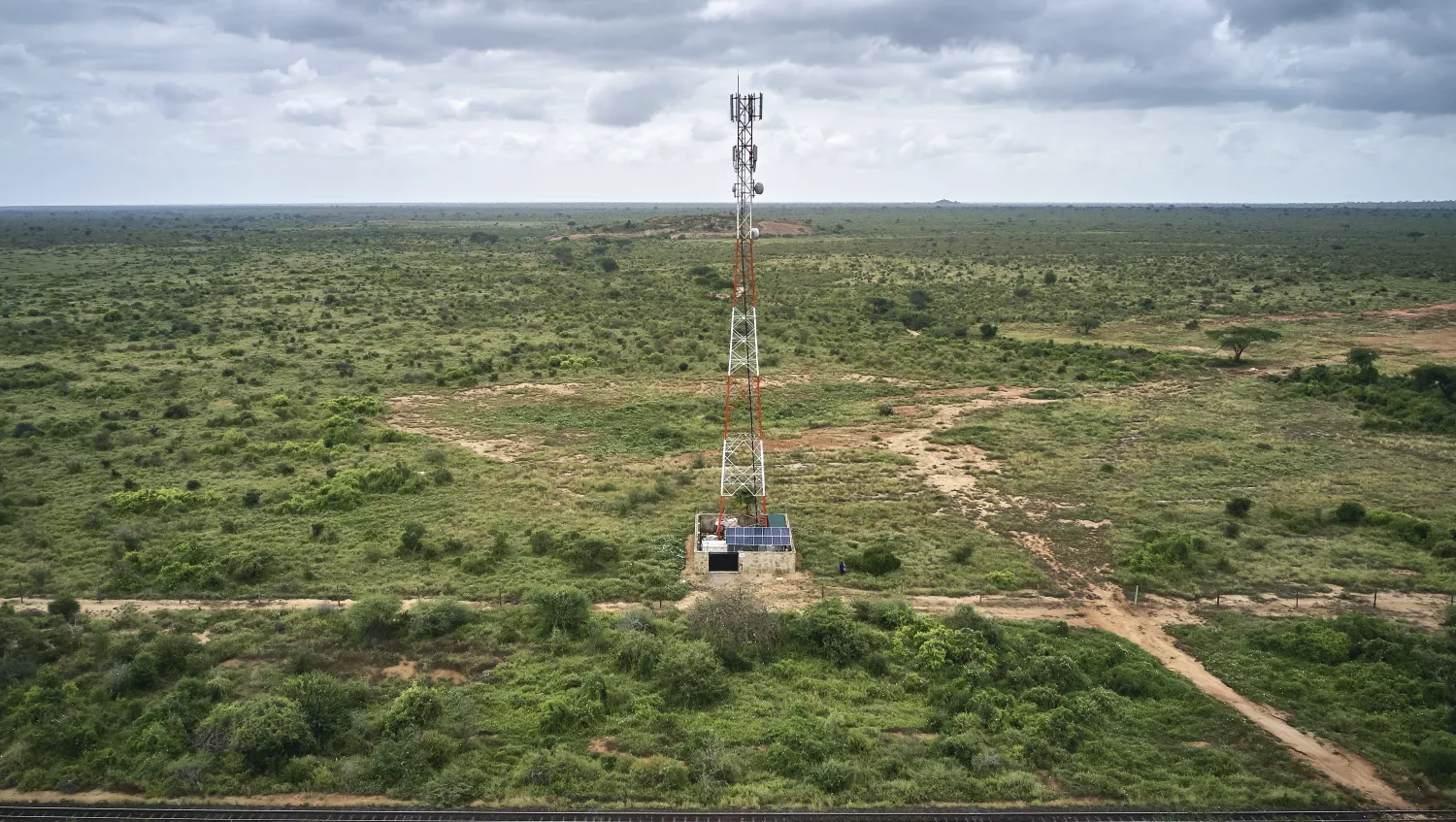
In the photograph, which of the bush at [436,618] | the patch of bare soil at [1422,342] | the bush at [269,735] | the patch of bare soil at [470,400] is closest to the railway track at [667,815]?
the bush at [269,735]

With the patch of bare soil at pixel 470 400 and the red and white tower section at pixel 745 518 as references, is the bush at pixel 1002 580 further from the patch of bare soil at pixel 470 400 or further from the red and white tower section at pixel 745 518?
the patch of bare soil at pixel 470 400

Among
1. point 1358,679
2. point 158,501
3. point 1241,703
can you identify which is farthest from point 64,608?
point 1358,679

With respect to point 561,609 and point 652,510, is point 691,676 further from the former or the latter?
point 652,510

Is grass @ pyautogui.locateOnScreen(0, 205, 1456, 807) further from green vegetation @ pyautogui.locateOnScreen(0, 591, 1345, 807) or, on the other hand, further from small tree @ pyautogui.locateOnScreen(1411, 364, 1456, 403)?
small tree @ pyautogui.locateOnScreen(1411, 364, 1456, 403)

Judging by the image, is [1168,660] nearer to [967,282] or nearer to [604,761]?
[604,761]

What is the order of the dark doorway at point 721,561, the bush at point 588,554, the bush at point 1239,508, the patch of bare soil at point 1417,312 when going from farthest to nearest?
1. the patch of bare soil at point 1417,312
2. the bush at point 1239,508
3. the bush at point 588,554
4. the dark doorway at point 721,561

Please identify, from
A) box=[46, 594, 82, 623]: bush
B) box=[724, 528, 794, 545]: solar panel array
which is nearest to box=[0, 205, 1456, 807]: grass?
box=[46, 594, 82, 623]: bush
